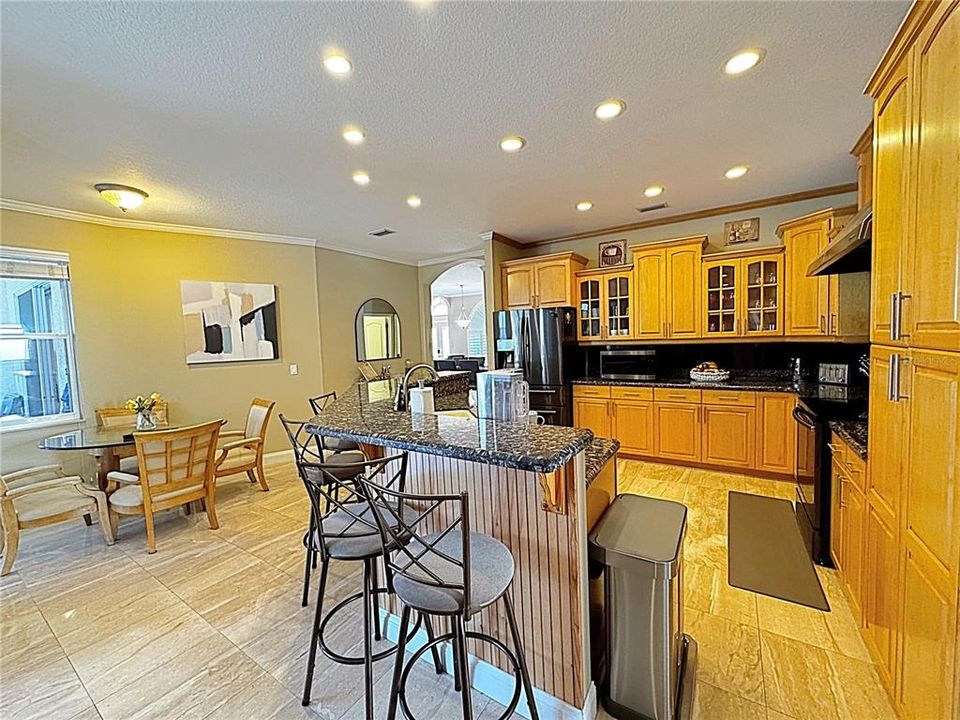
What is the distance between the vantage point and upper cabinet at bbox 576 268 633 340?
192 inches

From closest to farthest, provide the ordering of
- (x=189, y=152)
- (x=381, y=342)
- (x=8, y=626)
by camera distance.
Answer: (x=8, y=626) < (x=189, y=152) < (x=381, y=342)

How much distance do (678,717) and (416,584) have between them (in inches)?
46.2

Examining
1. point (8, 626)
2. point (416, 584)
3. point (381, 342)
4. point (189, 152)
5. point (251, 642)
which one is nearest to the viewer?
point (416, 584)

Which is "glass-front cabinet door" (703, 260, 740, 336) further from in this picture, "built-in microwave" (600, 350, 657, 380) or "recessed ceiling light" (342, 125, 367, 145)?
"recessed ceiling light" (342, 125, 367, 145)

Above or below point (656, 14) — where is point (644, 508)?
below

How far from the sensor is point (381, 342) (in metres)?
6.41

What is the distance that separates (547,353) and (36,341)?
4.85 m

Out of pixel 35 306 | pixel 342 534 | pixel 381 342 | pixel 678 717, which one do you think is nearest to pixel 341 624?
pixel 342 534

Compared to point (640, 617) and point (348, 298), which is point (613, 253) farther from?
point (640, 617)

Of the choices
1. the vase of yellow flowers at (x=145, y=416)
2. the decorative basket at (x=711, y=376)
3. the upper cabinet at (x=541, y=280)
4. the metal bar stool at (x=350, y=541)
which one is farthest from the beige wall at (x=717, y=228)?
the vase of yellow flowers at (x=145, y=416)

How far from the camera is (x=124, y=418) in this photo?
12.7ft

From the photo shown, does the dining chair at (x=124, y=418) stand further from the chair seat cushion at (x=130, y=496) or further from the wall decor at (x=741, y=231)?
the wall decor at (x=741, y=231)

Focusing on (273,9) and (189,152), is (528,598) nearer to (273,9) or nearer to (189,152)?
(273,9)

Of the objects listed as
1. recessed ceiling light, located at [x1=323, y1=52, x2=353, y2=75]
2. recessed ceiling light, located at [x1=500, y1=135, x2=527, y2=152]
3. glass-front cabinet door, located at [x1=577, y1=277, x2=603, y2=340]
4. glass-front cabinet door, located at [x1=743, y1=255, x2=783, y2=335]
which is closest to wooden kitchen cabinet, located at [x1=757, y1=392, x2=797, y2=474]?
glass-front cabinet door, located at [x1=743, y1=255, x2=783, y2=335]
